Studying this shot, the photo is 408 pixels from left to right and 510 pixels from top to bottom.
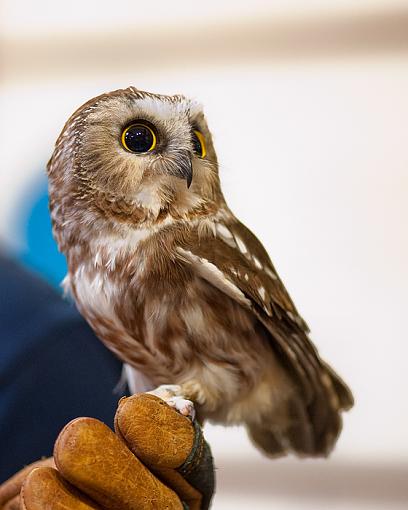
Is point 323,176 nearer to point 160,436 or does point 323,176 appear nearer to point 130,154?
point 130,154

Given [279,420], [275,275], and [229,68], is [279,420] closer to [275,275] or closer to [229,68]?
[275,275]

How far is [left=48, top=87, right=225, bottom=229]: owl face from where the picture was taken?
2.37 ft

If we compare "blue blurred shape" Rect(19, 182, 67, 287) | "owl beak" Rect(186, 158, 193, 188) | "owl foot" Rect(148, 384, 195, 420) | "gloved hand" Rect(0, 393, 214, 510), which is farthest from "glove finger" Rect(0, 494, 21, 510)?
"owl beak" Rect(186, 158, 193, 188)

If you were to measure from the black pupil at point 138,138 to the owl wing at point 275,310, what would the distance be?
129 millimetres

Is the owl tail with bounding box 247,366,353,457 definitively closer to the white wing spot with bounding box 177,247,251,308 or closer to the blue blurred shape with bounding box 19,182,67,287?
the white wing spot with bounding box 177,247,251,308

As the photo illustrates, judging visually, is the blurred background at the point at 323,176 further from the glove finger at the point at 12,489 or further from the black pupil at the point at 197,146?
the glove finger at the point at 12,489

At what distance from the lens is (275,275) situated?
84 centimetres

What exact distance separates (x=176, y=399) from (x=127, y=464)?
0.38 feet

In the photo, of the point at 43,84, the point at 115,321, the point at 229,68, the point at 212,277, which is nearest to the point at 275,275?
the point at 212,277

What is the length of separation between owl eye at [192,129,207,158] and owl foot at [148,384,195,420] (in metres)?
0.31

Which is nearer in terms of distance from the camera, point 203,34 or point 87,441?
point 87,441

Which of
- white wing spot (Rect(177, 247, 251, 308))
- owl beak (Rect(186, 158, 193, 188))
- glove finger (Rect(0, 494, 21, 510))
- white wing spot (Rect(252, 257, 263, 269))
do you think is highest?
owl beak (Rect(186, 158, 193, 188))

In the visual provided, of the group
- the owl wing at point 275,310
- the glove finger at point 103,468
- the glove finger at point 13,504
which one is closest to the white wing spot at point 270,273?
the owl wing at point 275,310

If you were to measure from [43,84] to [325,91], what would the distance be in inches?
17.9
